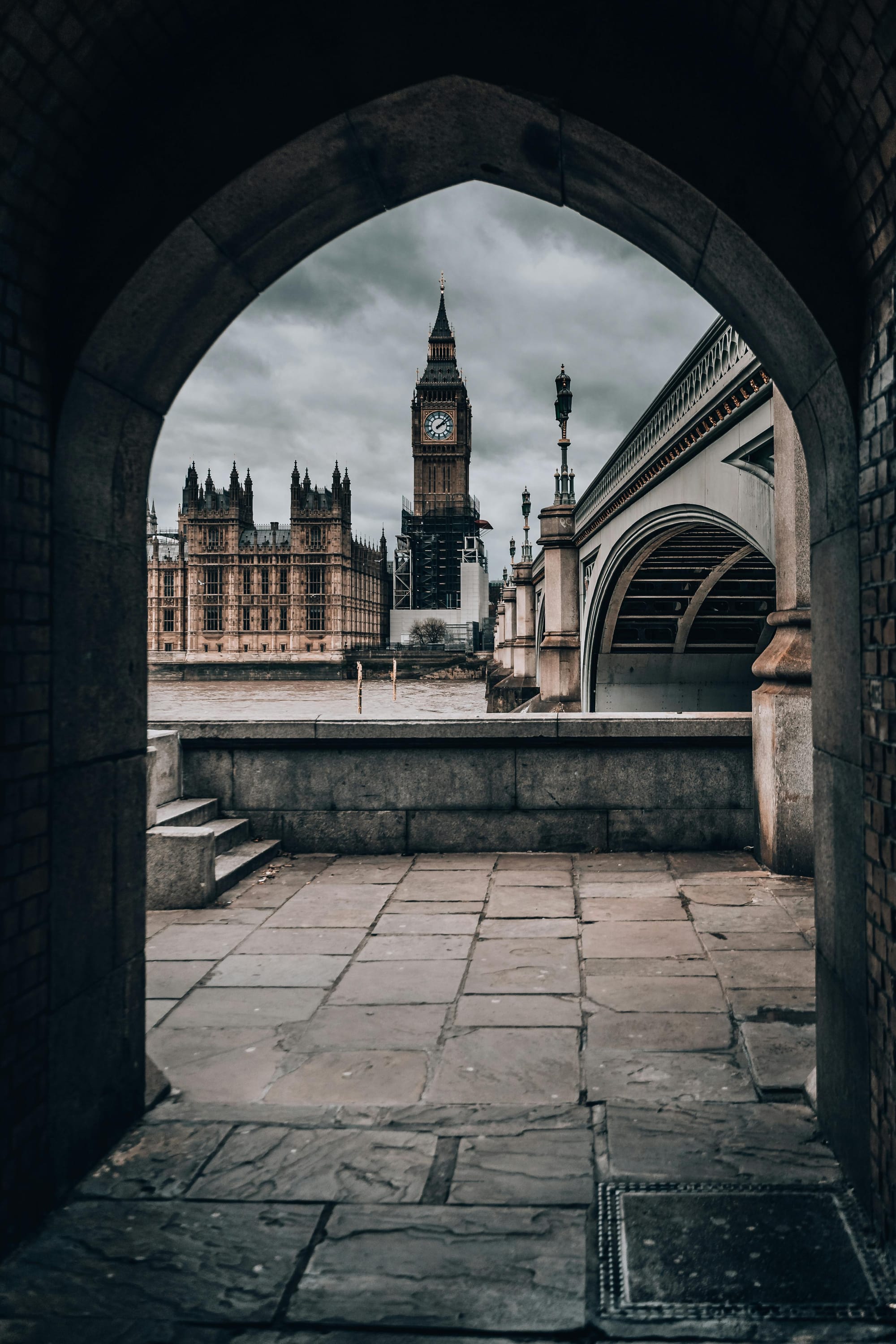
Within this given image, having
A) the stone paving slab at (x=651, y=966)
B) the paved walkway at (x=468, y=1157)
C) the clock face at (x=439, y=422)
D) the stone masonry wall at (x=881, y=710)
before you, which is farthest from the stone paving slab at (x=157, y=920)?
the clock face at (x=439, y=422)

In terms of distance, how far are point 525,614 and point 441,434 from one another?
91782mm

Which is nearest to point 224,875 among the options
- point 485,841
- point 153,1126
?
point 485,841

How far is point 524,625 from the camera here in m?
42.9

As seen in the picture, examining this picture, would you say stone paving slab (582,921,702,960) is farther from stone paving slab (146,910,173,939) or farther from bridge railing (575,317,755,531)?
bridge railing (575,317,755,531)

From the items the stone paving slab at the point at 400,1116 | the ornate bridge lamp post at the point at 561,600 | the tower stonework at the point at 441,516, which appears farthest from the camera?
the tower stonework at the point at 441,516

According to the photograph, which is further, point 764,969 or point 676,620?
point 676,620

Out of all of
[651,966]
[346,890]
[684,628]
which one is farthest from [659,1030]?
[684,628]

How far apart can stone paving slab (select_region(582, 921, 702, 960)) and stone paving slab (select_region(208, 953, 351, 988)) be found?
1305 mm

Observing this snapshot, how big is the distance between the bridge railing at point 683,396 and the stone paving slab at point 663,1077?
4.90 meters

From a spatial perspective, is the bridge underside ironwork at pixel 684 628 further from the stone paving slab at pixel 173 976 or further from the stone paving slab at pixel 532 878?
the stone paving slab at pixel 173 976

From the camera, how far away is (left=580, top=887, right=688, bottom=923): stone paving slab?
514 cm

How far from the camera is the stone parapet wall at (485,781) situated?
22.2 ft

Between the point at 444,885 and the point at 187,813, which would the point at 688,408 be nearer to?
the point at 444,885

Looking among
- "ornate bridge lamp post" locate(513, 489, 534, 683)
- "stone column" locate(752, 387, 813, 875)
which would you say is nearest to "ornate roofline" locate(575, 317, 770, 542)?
"stone column" locate(752, 387, 813, 875)
